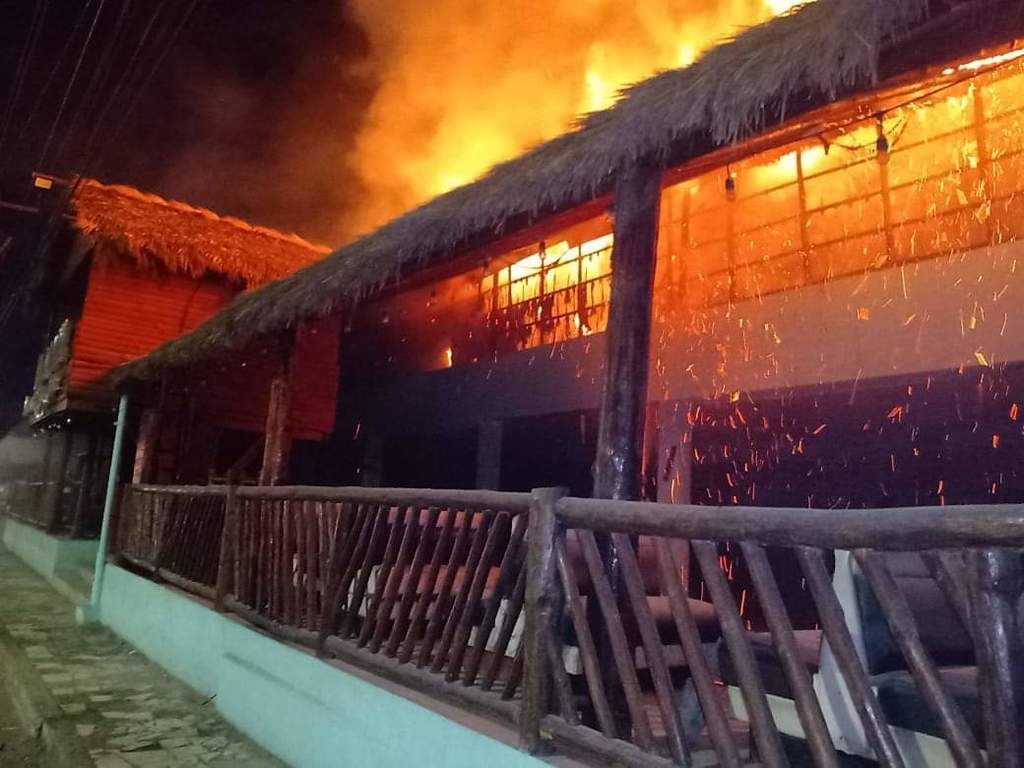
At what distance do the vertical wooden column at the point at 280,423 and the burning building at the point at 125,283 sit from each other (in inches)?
165

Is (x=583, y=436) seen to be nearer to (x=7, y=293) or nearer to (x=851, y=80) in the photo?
(x=851, y=80)

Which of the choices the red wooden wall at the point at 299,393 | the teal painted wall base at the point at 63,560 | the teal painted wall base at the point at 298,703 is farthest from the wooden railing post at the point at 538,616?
the teal painted wall base at the point at 63,560

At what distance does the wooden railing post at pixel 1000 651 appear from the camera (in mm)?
1510

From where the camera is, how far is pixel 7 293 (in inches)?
647

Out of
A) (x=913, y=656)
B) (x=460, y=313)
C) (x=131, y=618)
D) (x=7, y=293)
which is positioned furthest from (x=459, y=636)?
(x=7, y=293)

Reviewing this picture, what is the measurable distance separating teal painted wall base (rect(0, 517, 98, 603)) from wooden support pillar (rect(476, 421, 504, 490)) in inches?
210

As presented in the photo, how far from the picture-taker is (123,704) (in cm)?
570

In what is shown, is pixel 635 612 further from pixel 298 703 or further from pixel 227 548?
pixel 227 548

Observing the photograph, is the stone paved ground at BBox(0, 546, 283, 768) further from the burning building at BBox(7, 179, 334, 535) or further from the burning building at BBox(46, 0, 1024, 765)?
the burning building at BBox(7, 179, 334, 535)

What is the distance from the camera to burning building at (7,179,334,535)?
10617 millimetres

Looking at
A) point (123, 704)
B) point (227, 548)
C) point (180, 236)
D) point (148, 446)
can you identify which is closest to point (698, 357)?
point (227, 548)

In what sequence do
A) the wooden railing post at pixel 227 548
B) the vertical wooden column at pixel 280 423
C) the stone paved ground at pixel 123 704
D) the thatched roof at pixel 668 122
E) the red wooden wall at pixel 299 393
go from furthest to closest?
the red wooden wall at pixel 299 393 < the vertical wooden column at pixel 280 423 < the wooden railing post at pixel 227 548 < the stone paved ground at pixel 123 704 < the thatched roof at pixel 668 122

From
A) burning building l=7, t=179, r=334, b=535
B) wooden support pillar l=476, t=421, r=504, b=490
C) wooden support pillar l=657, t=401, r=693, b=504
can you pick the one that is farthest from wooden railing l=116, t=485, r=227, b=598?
wooden support pillar l=657, t=401, r=693, b=504

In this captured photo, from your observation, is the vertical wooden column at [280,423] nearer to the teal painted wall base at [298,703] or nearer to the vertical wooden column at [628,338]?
the teal painted wall base at [298,703]
